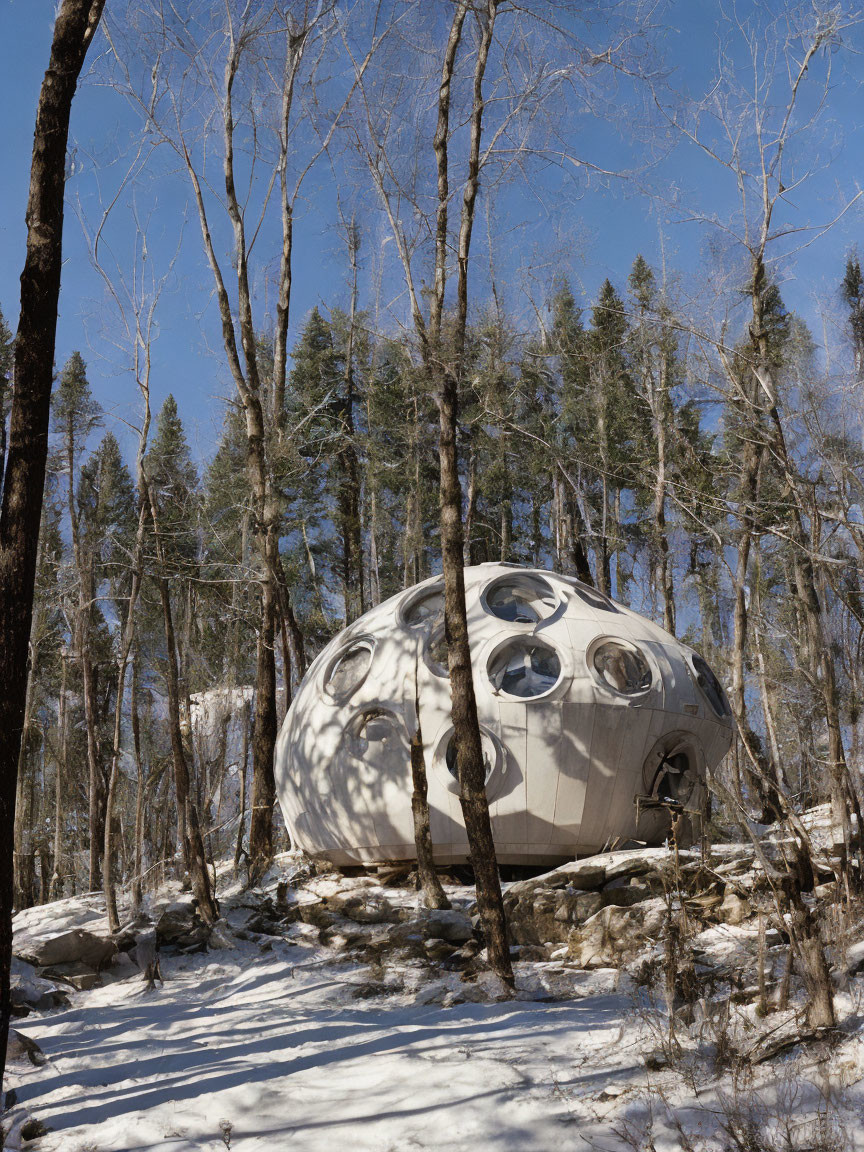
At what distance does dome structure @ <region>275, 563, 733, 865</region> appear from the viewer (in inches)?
487

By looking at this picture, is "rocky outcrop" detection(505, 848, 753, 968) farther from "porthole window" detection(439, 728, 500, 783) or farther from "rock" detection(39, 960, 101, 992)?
"rock" detection(39, 960, 101, 992)

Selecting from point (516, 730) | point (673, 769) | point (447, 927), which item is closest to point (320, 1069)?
point (447, 927)

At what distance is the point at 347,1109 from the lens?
5645 mm

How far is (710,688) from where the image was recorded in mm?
14352

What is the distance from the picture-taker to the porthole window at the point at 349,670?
13.5m

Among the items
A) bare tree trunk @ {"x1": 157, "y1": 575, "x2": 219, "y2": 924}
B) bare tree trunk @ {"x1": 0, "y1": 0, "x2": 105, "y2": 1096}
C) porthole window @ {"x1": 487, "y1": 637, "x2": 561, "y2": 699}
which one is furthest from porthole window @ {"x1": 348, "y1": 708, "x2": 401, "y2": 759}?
bare tree trunk @ {"x1": 0, "y1": 0, "x2": 105, "y2": 1096}

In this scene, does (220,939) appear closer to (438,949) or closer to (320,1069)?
(438,949)

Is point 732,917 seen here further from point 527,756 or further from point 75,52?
point 75,52

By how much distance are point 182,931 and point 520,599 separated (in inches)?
250

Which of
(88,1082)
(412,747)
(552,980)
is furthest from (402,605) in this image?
(88,1082)

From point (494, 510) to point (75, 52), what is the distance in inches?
1063

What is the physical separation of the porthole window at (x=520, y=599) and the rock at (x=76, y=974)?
6779 mm

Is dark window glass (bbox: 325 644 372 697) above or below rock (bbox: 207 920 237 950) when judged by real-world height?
above

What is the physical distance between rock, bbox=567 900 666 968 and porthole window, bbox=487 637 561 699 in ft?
10.4
